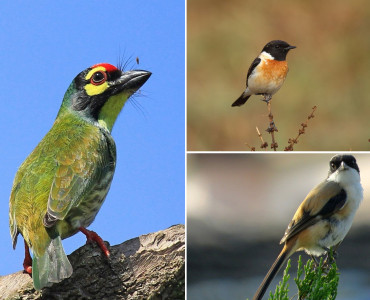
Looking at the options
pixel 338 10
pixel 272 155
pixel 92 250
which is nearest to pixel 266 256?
pixel 272 155

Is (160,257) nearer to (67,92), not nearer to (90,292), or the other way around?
(90,292)

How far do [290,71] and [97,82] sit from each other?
7.12ft

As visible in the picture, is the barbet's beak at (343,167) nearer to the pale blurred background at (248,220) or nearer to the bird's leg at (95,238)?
the pale blurred background at (248,220)

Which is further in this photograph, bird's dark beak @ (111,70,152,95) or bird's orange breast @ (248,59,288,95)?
bird's orange breast @ (248,59,288,95)

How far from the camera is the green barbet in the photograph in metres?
3.78

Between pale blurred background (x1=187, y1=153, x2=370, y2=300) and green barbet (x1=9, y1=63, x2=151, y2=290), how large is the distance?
3.10ft

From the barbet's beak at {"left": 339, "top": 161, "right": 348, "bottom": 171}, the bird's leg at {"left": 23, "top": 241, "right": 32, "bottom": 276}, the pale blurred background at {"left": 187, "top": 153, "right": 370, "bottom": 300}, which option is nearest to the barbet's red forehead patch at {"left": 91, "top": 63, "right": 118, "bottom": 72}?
the pale blurred background at {"left": 187, "top": 153, "right": 370, "bottom": 300}

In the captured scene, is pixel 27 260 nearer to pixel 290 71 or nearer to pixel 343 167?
pixel 343 167

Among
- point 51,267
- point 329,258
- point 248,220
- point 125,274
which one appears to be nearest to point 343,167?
point 329,258

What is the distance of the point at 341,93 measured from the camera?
20.3ft

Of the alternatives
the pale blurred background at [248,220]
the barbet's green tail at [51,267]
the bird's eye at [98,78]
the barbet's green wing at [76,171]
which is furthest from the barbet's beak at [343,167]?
the barbet's green tail at [51,267]

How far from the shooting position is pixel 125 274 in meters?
4.05

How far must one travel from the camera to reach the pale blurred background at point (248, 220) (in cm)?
484

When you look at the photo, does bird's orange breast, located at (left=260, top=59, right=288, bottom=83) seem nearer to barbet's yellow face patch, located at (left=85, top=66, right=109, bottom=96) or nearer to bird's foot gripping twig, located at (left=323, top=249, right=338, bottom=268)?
barbet's yellow face patch, located at (left=85, top=66, right=109, bottom=96)
